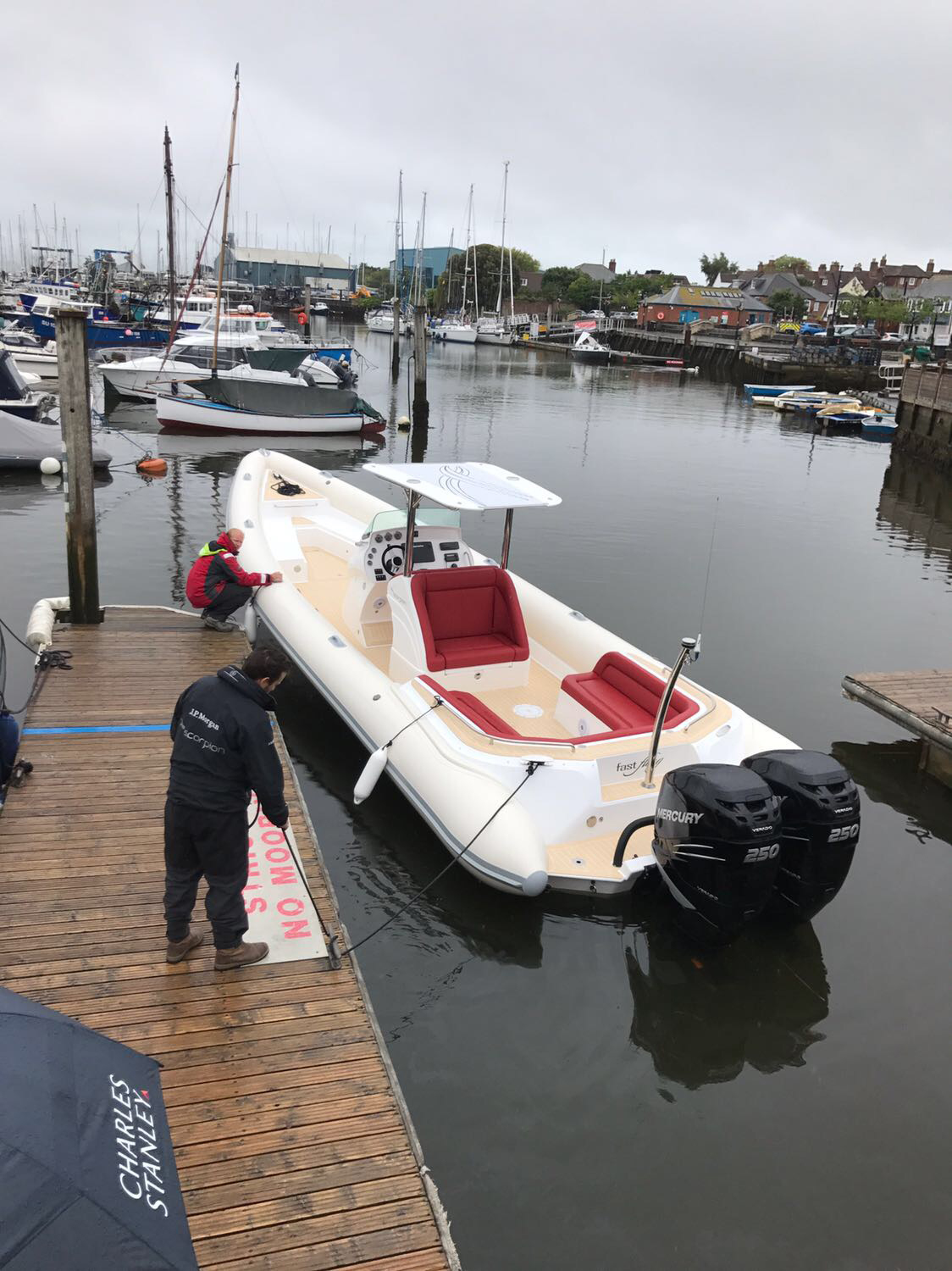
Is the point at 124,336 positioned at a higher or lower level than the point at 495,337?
lower

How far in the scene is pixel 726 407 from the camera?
41969mm

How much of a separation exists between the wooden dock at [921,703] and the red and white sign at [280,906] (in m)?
6.03

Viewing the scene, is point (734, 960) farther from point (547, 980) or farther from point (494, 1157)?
point (494, 1157)

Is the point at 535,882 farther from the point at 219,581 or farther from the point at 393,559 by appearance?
the point at 219,581

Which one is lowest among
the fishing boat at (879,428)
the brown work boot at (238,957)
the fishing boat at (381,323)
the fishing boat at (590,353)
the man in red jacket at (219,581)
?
the brown work boot at (238,957)

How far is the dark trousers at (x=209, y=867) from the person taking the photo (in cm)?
399

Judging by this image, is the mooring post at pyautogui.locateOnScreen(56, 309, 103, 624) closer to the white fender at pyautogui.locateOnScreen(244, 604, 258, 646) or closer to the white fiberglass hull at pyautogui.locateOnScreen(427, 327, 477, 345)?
the white fender at pyautogui.locateOnScreen(244, 604, 258, 646)

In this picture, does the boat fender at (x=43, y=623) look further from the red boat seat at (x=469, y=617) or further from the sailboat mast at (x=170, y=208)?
the sailboat mast at (x=170, y=208)

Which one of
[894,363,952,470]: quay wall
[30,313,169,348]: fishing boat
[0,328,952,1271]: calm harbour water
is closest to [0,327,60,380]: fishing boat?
[30,313,169,348]: fishing boat

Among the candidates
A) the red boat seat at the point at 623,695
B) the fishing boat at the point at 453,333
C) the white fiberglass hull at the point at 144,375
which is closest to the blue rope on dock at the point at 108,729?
the red boat seat at the point at 623,695

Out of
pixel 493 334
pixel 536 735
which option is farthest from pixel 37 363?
pixel 493 334

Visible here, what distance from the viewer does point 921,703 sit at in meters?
8.73

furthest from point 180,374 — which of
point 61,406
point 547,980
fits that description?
point 547,980

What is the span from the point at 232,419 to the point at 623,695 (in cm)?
2011
